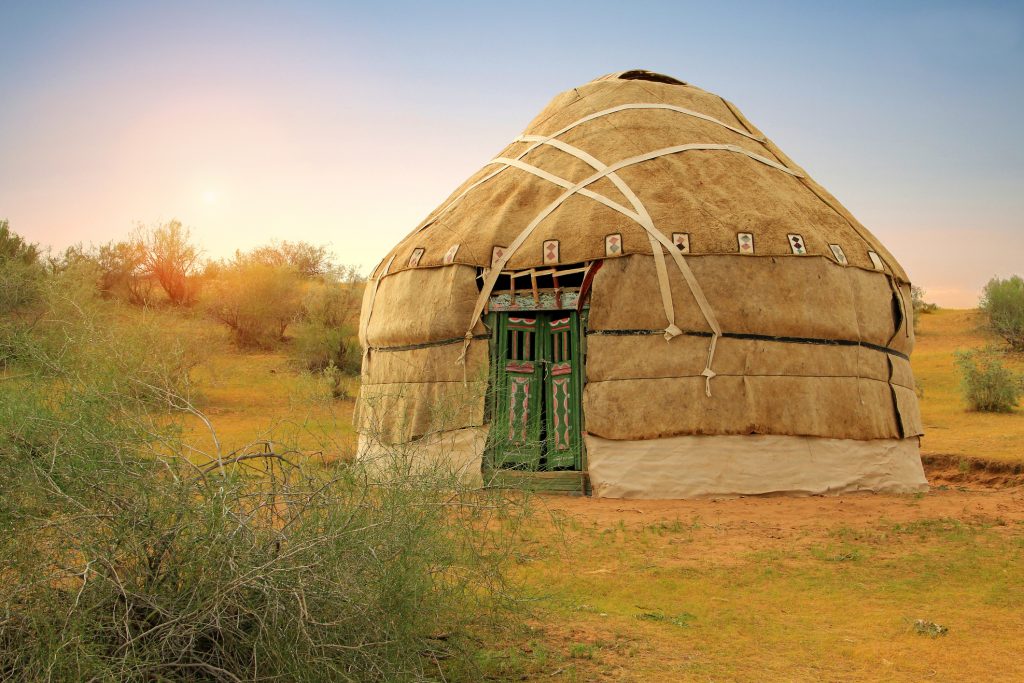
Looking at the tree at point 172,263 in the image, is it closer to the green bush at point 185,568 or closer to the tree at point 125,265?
the tree at point 125,265

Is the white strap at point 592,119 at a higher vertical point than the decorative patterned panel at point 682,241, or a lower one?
higher

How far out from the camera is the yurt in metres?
6.76

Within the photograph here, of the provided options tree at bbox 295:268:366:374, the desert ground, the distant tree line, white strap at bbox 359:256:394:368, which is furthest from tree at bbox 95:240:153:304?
the desert ground

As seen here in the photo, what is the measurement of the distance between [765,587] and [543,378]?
3135 mm

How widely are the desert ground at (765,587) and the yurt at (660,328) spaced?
0.39 meters

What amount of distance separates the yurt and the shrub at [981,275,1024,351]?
1528 cm

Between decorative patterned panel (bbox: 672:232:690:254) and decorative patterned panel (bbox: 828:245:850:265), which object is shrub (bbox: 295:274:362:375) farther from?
decorative patterned panel (bbox: 828:245:850:265)

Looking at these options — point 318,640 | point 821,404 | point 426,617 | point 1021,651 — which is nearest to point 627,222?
point 821,404

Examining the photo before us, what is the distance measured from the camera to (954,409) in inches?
566

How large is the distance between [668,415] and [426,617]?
413 centimetres

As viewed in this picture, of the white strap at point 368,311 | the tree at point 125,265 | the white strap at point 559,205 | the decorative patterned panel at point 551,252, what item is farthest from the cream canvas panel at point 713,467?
the tree at point 125,265

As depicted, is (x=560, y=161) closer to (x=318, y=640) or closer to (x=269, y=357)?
(x=318, y=640)

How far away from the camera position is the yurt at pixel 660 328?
6762mm

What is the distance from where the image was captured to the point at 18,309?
297 inches
